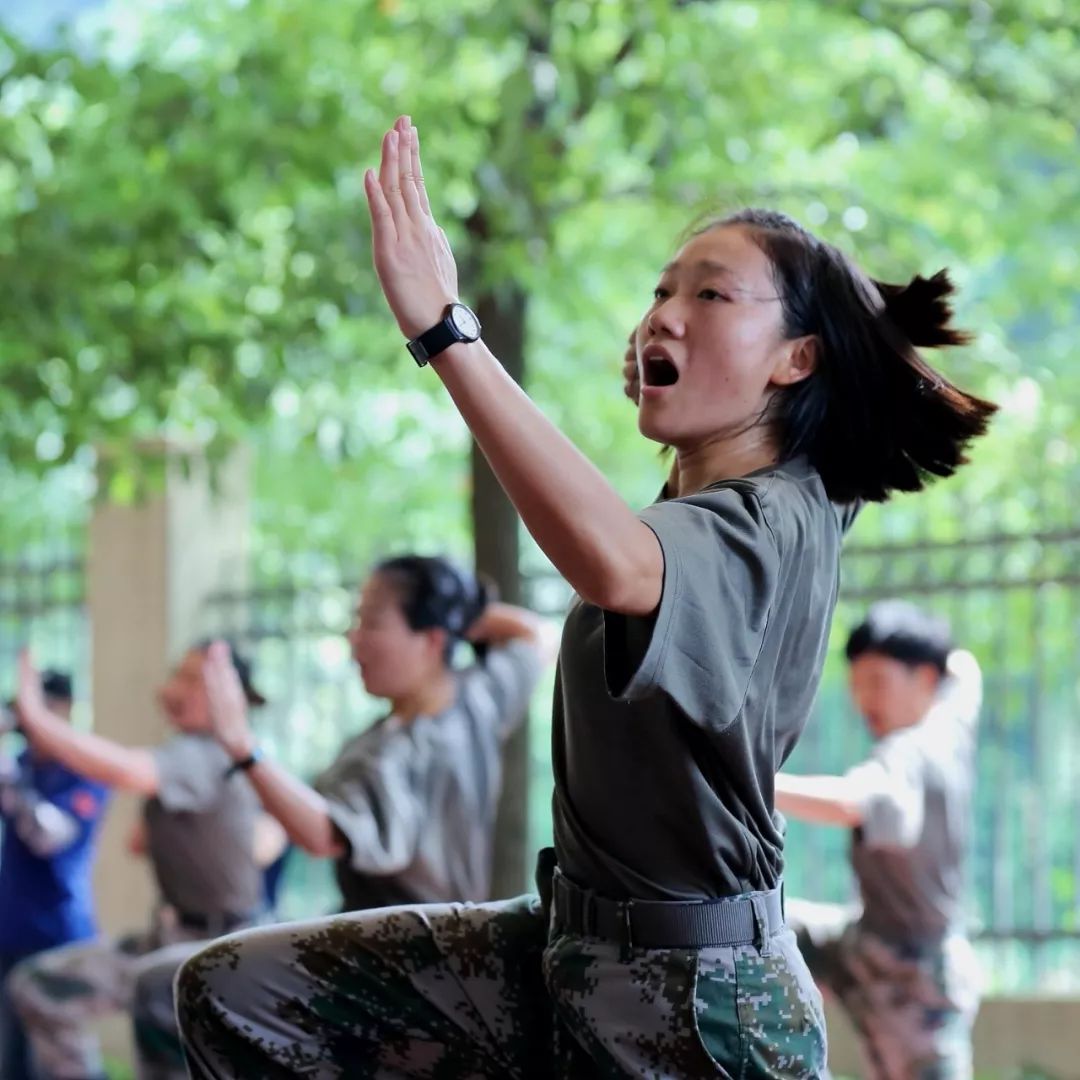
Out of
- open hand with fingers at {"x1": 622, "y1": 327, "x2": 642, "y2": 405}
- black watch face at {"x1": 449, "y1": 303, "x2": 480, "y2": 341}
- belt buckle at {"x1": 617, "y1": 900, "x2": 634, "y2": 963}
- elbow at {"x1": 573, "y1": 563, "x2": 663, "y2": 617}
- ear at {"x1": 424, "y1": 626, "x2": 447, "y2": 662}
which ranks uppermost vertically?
open hand with fingers at {"x1": 622, "y1": 327, "x2": 642, "y2": 405}

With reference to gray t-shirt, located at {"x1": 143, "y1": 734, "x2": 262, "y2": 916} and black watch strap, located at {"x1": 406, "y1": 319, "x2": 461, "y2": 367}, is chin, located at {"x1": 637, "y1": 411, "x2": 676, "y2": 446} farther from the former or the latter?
gray t-shirt, located at {"x1": 143, "y1": 734, "x2": 262, "y2": 916}

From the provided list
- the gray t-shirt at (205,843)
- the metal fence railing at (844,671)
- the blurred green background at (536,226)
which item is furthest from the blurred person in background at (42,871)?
the metal fence railing at (844,671)

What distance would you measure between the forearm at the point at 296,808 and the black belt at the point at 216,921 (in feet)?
5.45

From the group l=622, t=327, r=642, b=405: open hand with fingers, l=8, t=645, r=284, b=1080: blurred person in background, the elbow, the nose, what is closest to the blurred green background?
l=8, t=645, r=284, b=1080: blurred person in background

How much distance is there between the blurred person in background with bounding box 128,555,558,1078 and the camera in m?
4.35

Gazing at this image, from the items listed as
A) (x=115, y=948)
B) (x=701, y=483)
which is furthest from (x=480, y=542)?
(x=701, y=483)

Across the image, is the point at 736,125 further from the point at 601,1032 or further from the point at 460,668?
the point at 601,1032

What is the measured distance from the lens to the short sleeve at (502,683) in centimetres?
486

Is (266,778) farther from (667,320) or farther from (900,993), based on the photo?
(900,993)

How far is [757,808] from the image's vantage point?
2.41m

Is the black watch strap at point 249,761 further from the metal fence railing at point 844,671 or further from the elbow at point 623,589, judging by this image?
the metal fence railing at point 844,671

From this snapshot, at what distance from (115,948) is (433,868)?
5.90 feet

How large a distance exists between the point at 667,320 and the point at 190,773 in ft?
11.5

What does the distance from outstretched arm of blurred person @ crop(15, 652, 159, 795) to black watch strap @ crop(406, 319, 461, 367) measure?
3243mm
